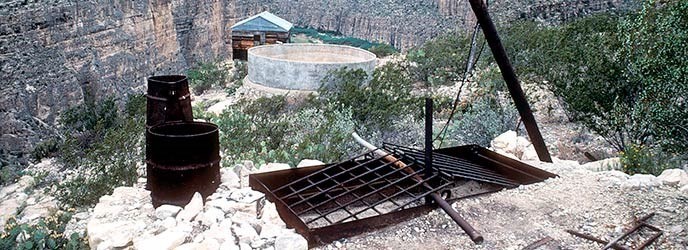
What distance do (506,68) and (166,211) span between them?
3.53 m

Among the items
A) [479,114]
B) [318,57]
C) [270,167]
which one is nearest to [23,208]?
[270,167]

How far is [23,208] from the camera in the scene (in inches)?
336

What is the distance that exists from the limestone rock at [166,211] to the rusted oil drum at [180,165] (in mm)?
168

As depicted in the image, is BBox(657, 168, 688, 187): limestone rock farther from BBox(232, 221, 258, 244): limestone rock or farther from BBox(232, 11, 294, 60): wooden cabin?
BBox(232, 11, 294, 60): wooden cabin

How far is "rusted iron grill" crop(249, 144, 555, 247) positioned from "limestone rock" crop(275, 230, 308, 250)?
0.17 metres

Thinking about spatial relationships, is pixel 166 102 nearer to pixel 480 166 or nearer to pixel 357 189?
pixel 357 189

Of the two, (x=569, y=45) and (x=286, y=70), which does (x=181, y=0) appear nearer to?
(x=286, y=70)

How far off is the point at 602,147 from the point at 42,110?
12.5 meters

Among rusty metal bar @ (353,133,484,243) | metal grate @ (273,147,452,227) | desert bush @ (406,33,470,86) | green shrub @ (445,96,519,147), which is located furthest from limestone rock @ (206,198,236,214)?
desert bush @ (406,33,470,86)

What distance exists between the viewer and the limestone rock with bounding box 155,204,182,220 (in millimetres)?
4023

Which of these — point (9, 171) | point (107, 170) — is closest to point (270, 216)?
point (107, 170)

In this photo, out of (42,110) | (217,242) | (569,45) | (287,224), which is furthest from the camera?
(42,110)

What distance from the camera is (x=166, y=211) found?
405 cm

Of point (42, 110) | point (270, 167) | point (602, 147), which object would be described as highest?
point (270, 167)
